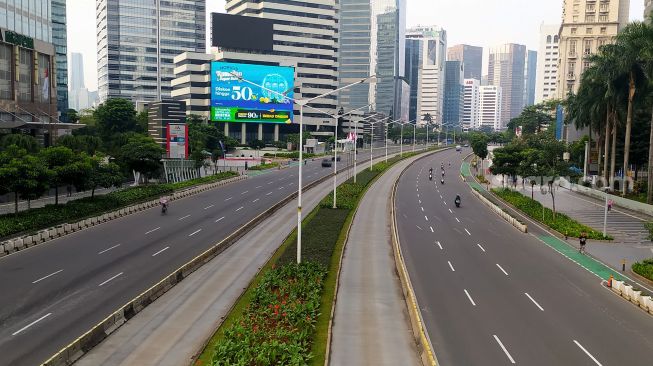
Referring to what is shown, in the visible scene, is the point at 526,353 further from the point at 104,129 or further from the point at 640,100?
the point at 104,129

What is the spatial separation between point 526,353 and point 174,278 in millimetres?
20720

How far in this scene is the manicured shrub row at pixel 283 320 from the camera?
2147 centimetres

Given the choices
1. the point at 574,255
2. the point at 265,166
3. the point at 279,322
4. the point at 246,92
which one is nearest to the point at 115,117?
the point at 265,166

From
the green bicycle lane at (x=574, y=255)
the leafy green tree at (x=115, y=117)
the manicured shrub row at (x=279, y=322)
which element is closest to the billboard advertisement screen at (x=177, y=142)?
the leafy green tree at (x=115, y=117)

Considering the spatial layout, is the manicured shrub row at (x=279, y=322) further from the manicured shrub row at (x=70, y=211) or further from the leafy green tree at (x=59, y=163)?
the leafy green tree at (x=59, y=163)

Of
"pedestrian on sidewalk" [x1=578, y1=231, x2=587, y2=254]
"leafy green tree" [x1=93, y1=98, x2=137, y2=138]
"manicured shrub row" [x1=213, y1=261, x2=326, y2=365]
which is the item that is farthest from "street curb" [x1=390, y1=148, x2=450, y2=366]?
"leafy green tree" [x1=93, y1=98, x2=137, y2=138]

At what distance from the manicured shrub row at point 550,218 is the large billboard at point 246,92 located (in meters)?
94.4

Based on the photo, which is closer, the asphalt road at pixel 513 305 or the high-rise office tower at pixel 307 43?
the asphalt road at pixel 513 305

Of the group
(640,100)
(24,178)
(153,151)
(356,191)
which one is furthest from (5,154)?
(640,100)

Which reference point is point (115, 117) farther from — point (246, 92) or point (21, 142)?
point (21, 142)

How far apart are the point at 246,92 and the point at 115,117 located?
48.6 metres

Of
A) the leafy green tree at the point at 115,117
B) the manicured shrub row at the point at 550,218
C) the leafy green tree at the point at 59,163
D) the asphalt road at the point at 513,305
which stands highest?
the leafy green tree at the point at 115,117

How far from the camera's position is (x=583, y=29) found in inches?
5689

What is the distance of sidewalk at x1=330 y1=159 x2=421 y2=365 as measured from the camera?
77.7 ft
